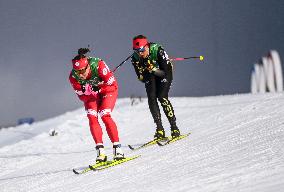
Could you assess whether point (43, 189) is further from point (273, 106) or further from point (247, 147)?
point (273, 106)

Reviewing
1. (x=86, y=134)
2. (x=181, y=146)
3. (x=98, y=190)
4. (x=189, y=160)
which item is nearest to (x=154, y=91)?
(x=181, y=146)

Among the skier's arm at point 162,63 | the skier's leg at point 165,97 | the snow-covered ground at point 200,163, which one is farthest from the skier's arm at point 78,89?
the skier's leg at point 165,97

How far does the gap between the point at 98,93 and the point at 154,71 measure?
125 centimetres

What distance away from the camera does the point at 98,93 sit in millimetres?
7367

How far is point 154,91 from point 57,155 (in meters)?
4.14

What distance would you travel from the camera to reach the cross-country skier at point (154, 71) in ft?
26.9

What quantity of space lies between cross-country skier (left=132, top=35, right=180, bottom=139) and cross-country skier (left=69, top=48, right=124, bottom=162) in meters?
1.05

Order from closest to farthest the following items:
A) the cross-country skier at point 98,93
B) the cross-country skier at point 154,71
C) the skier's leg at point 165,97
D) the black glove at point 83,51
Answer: the black glove at point 83,51 < the cross-country skier at point 98,93 < the cross-country skier at point 154,71 < the skier's leg at point 165,97

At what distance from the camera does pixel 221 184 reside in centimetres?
424

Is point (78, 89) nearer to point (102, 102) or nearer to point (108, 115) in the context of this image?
point (102, 102)

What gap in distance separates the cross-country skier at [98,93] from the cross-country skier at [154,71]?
1049mm

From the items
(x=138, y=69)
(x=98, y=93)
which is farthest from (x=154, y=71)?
(x=98, y=93)

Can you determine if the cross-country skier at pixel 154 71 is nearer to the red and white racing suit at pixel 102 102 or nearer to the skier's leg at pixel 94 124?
the red and white racing suit at pixel 102 102

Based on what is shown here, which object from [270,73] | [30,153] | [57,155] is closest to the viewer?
[57,155]
